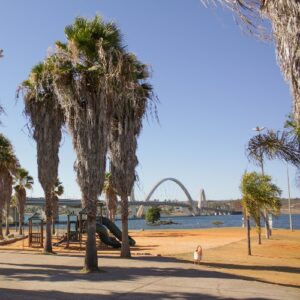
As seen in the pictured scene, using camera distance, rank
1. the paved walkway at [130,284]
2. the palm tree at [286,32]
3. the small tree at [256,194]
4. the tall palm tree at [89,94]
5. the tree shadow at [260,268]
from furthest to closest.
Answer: the small tree at [256,194], the tree shadow at [260,268], the tall palm tree at [89,94], the paved walkway at [130,284], the palm tree at [286,32]

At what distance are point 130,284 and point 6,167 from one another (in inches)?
1373

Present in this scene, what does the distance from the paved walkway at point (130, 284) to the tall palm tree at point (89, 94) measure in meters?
1.75

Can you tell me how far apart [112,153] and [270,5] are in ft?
54.2

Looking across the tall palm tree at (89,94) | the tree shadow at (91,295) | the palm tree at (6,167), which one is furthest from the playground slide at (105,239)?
the tree shadow at (91,295)

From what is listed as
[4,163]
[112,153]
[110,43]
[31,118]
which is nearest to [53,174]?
[31,118]

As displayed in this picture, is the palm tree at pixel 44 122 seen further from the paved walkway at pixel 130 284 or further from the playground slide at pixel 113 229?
the playground slide at pixel 113 229

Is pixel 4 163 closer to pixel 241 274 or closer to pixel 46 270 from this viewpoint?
pixel 46 270

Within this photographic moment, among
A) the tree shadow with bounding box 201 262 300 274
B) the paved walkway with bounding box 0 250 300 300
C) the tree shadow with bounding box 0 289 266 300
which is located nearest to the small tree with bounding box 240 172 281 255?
the tree shadow with bounding box 201 262 300 274

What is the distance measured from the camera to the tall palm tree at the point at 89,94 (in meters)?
17.0

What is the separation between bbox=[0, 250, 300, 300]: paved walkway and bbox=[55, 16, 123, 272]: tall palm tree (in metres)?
1.75

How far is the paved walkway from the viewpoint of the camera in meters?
12.5

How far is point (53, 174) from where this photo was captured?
2667 cm

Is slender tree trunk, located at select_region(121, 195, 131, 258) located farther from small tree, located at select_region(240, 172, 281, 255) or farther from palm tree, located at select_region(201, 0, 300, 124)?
palm tree, located at select_region(201, 0, 300, 124)

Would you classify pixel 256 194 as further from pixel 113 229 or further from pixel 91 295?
pixel 91 295
